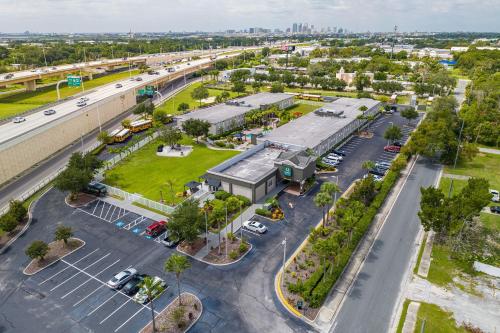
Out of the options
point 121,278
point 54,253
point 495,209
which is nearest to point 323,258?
point 121,278

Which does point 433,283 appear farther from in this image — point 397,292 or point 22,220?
point 22,220

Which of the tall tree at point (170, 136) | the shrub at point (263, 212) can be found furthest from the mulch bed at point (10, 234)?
the shrub at point (263, 212)

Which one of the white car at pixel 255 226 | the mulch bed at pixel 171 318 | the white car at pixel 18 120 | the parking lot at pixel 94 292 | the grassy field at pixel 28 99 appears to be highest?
the white car at pixel 18 120

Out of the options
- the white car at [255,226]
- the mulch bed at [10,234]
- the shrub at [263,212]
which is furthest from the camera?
the shrub at [263,212]

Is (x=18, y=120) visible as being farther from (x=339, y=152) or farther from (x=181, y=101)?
(x=339, y=152)

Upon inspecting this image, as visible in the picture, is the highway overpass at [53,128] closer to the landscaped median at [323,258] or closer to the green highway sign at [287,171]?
the green highway sign at [287,171]

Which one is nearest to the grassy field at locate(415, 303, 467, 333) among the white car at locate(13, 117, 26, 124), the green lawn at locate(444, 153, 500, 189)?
the green lawn at locate(444, 153, 500, 189)
